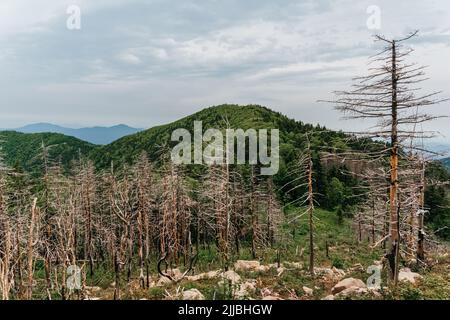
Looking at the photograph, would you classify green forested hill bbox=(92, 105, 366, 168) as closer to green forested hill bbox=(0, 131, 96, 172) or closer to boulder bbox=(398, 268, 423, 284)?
green forested hill bbox=(0, 131, 96, 172)

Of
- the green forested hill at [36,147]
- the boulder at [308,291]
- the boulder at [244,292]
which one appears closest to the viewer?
the boulder at [244,292]

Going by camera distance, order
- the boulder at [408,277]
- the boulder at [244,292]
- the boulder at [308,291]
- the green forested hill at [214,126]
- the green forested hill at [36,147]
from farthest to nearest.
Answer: the green forested hill at [36,147] < the green forested hill at [214,126] < the boulder at [308,291] < the boulder at [408,277] < the boulder at [244,292]

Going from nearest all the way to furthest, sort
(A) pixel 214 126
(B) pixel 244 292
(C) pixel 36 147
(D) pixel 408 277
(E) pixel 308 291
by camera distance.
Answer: (B) pixel 244 292, (D) pixel 408 277, (E) pixel 308 291, (A) pixel 214 126, (C) pixel 36 147

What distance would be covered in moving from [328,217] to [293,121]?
197 feet

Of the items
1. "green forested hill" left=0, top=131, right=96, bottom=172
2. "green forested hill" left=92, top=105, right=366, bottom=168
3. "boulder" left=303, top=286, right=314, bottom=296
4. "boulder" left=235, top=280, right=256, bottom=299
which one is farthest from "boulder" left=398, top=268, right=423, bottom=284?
"green forested hill" left=0, top=131, right=96, bottom=172

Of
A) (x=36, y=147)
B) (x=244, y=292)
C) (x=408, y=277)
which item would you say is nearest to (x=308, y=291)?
(x=408, y=277)

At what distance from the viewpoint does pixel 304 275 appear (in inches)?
1050

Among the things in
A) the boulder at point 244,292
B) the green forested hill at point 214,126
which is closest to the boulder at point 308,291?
the boulder at point 244,292

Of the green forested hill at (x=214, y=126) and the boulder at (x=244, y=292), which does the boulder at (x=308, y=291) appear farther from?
the green forested hill at (x=214, y=126)

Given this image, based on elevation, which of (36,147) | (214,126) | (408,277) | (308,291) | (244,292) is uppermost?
(214,126)

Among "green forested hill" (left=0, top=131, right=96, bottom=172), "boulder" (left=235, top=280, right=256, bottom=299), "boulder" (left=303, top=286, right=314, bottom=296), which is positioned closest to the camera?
"boulder" (left=235, top=280, right=256, bottom=299)

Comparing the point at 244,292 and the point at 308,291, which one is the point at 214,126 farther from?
the point at 244,292
